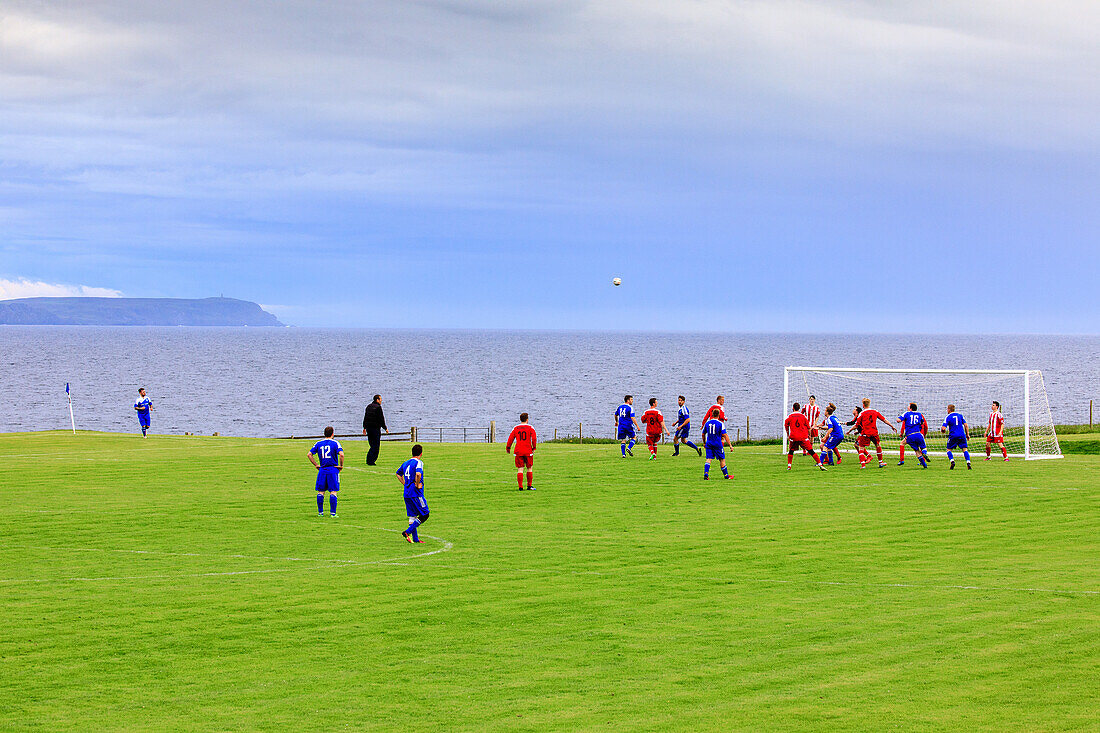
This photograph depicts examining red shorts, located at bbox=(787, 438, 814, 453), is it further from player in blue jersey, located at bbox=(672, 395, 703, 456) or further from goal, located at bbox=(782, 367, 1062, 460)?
goal, located at bbox=(782, 367, 1062, 460)

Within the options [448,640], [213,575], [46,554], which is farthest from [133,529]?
[448,640]

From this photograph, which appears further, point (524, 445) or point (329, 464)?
point (524, 445)

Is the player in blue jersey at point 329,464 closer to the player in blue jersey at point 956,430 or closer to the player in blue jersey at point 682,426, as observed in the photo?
the player in blue jersey at point 682,426

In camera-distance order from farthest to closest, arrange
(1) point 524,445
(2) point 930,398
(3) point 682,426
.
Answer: (2) point 930,398, (3) point 682,426, (1) point 524,445

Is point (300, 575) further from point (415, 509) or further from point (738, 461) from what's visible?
point (738, 461)

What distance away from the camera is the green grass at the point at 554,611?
12.2 metres

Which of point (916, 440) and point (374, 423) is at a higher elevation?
point (374, 423)

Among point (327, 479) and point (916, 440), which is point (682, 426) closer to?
point (916, 440)

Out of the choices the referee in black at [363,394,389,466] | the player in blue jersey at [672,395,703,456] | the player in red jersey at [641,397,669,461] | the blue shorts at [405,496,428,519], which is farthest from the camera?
the player in blue jersey at [672,395,703,456]

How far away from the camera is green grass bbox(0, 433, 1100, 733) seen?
40.0 ft

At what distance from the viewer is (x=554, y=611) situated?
1652cm

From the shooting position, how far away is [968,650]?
1418 cm

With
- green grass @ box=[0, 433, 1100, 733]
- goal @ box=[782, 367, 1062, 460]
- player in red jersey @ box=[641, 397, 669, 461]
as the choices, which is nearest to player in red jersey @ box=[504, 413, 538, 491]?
green grass @ box=[0, 433, 1100, 733]

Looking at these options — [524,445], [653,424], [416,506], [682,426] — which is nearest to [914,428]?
[682,426]
